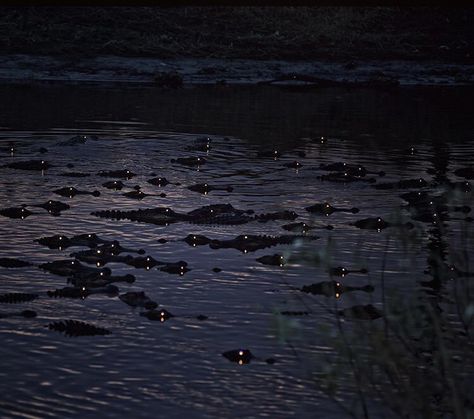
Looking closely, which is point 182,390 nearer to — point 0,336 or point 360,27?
point 0,336

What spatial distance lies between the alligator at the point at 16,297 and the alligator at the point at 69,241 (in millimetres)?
3703

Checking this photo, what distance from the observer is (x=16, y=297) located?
1773 centimetres

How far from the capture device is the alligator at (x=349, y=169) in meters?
32.4

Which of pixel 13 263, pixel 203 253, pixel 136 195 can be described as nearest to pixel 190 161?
pixel 136 195

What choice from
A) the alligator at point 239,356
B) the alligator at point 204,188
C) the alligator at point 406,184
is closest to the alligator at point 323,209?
the alligator at point 204,188

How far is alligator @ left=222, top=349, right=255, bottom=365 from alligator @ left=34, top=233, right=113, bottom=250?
7.02m

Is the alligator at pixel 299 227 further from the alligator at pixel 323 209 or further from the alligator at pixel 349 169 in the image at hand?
the alligator at pixel 349 169

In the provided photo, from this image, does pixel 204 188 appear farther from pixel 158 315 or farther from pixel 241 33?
pixel 241 33

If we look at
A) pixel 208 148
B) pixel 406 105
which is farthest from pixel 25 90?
pixel 208 148

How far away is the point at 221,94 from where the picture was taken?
6331 cm

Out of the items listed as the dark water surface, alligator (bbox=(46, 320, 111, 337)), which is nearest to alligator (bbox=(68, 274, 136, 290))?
the dark water surface

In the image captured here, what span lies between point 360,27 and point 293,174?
189 feet

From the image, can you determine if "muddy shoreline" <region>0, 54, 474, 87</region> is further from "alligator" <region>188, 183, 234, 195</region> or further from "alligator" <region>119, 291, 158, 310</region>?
"alligator" <region>119, 291, 158, 310</region>

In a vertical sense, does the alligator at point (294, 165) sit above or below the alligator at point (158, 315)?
above
